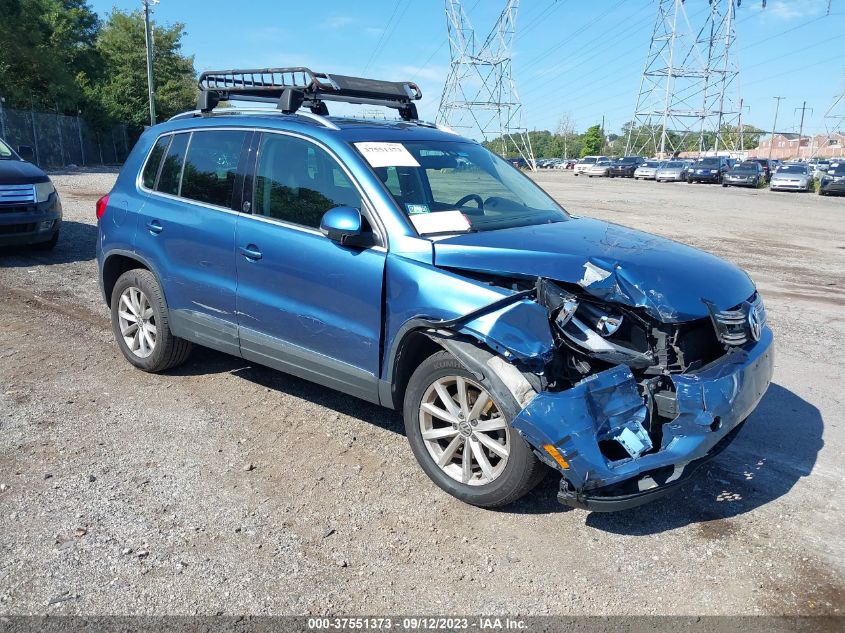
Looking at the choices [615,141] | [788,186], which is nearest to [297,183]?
[788,186]

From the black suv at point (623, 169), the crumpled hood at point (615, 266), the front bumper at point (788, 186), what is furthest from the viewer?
the black suv at point (623, 169)

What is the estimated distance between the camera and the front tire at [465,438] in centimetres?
334

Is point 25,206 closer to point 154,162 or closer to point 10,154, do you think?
point 10,154

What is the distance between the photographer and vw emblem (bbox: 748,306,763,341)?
3611 mm

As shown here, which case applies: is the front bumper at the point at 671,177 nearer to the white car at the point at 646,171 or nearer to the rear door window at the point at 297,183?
the white car at the point at 646,171

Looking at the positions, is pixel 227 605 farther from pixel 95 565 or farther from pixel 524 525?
pixel 524 525

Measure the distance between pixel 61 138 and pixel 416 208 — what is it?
123 ft

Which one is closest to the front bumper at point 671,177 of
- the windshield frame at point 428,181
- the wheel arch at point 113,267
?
the windshield frame at point 428,181

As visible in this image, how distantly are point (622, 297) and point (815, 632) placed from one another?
1.56 meters

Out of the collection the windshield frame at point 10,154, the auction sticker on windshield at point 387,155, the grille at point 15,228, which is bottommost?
the grille at point 15,228

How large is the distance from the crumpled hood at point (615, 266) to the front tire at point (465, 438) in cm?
57

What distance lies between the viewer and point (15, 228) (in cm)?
917

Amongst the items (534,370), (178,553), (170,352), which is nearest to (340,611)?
(178,553)

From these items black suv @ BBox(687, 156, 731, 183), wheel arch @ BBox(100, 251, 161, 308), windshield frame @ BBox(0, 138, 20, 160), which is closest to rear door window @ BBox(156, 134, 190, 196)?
wheel arch @ BBox(100, 251, 161, 308)
